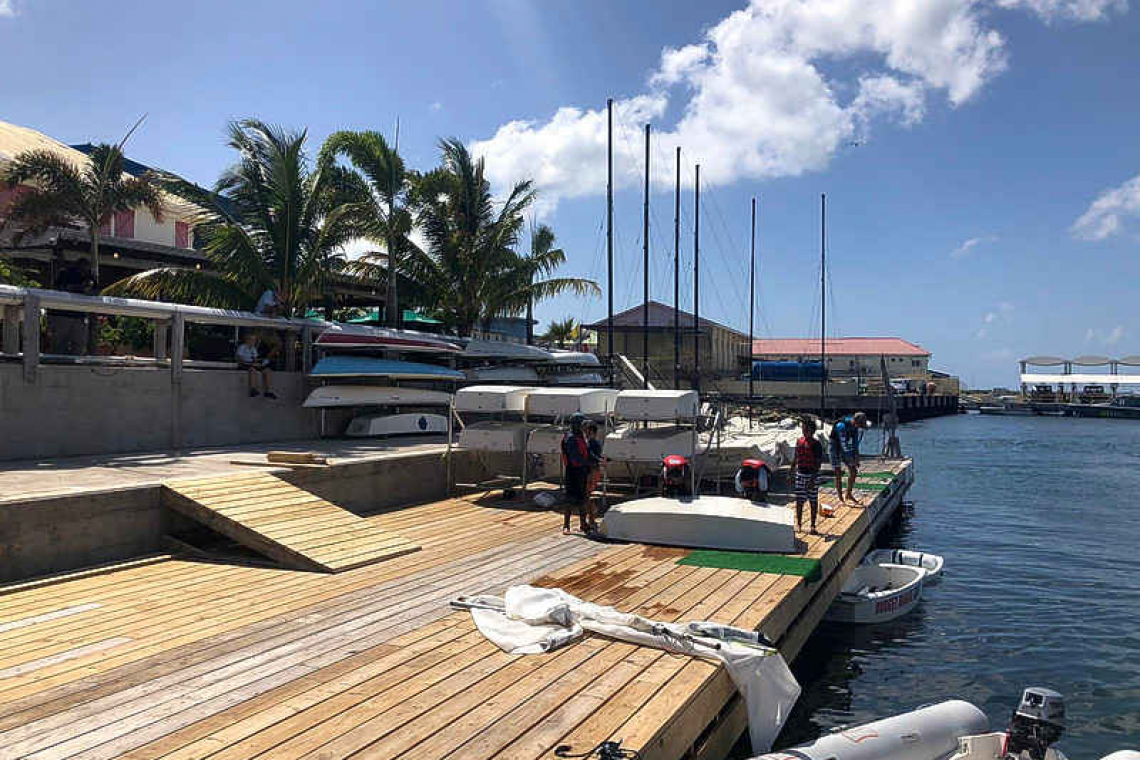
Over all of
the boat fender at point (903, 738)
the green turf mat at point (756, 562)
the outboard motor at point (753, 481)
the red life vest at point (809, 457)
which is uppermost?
the red life vest at point (809, 457)

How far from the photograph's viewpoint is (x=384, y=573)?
950 cm

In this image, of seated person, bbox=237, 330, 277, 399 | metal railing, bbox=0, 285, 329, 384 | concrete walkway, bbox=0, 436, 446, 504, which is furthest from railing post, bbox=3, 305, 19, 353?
seated person, bbox=237, 330, 277, 399

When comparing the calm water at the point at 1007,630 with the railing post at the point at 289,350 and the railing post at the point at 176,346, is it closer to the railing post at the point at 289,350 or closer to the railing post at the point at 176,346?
the railing post at the point at 176,346

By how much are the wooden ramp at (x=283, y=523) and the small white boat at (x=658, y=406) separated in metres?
4.54

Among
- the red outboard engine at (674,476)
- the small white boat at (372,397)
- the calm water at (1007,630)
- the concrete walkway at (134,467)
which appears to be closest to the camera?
the concrete walkway at (134,467)

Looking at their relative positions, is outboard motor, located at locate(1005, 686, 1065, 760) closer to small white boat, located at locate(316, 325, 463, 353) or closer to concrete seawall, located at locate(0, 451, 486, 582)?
concrete seawall, located at locate(0, 451, 486, 582)

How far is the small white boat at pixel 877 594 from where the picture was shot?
526 inches

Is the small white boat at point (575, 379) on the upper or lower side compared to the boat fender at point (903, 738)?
upper

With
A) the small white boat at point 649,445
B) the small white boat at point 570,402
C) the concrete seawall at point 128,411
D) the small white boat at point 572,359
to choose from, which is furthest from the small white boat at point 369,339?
the small white boat at point 649,445

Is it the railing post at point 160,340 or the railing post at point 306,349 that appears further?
the railing post at point 306,349

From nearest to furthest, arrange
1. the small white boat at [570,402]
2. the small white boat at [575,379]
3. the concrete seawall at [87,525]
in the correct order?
the concrete seawall at [87,525] < the small white boat at [570,402] < the small white boat at [575,379]

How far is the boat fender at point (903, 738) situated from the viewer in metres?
5.94

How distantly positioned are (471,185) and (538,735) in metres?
25.6

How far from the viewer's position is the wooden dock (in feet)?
16.6
